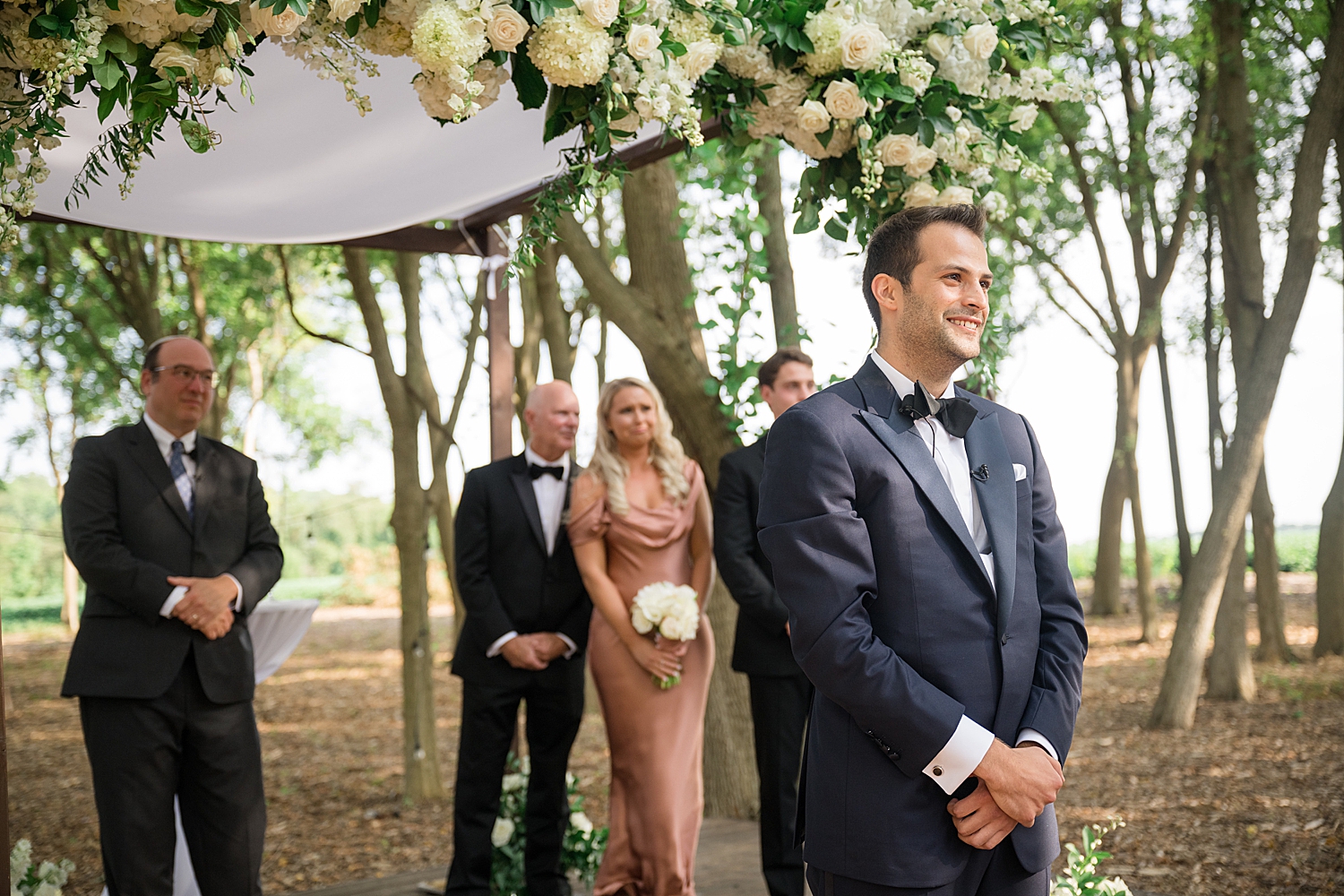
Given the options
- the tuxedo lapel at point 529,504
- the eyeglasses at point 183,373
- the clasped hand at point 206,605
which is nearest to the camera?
the clasped hand at point 206,605

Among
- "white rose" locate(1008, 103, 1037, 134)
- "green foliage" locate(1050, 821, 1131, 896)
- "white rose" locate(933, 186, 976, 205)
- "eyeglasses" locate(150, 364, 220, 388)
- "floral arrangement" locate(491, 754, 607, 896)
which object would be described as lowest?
"floral arrangement" locate(491, 754, 607, 896)

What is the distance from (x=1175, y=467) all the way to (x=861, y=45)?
9.10 meters

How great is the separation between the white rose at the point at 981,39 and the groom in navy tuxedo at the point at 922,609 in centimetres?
90

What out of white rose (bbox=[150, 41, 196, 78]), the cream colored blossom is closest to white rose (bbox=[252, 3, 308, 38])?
white rose (bbox=[150, 41, 196, 78])

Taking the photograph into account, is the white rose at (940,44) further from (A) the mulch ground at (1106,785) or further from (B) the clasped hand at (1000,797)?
(A) the mulch ground at (1106,785)

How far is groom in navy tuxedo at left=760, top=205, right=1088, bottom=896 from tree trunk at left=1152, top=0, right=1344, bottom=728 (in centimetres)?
552

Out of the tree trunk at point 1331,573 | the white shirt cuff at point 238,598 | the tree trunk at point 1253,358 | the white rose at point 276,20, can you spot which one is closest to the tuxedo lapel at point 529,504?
the white shirt cuff at point 238,598

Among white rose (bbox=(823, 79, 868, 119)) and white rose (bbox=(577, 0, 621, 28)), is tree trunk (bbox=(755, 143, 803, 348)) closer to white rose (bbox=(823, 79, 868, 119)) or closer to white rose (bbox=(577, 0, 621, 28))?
white rose (bbox=(823, 79, 868, 119))

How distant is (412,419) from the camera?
7539 mm

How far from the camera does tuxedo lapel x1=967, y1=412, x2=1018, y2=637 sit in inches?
82.3

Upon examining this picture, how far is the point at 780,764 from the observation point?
4074 mm

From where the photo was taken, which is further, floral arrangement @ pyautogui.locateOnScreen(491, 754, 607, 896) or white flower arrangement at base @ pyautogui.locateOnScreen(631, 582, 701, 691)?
floral arrangement @ pyautogui.locateOnScreen(491, 754, 607, 896)

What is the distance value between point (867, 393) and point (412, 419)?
5782 mm

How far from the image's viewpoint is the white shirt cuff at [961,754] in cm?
196
